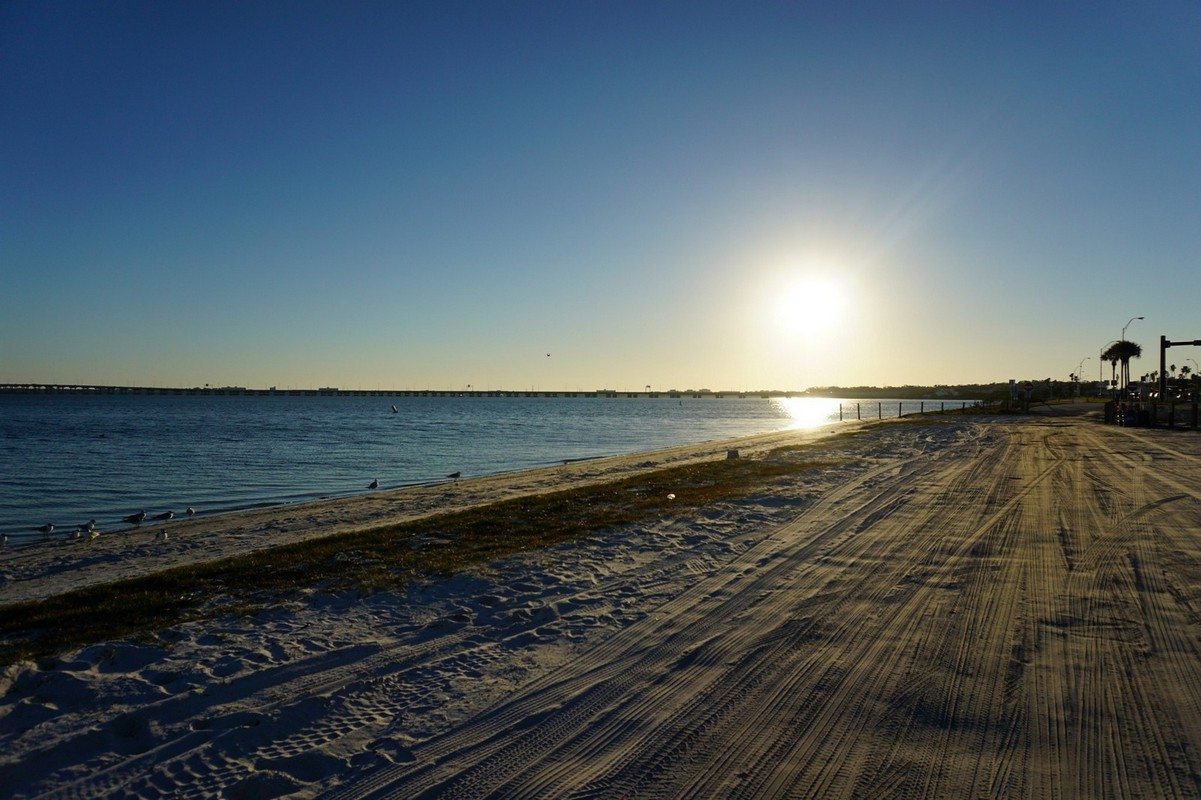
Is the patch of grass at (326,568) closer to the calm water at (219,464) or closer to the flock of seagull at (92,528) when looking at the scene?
the flock of seagull at (92,528)

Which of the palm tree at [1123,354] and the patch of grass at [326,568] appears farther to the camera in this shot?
the palm tree at [1123,354]

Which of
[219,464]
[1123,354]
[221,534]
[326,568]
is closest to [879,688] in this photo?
[326,568]

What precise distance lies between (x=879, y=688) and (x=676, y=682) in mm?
1518

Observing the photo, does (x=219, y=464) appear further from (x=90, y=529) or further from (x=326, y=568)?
(x=326, y=568)

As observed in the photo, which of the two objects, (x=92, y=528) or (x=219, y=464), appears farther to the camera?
(x=219, y=464)

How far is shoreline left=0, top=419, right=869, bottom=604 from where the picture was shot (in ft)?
36.4

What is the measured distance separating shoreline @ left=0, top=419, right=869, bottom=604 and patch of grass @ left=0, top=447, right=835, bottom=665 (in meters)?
2.00

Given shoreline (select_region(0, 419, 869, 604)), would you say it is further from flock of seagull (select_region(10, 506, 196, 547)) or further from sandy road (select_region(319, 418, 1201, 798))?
sandy road (select_region(319, 418, 1201, 798))

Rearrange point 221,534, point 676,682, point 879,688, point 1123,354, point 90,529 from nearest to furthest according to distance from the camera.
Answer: point 879,688 < point 676,682 < point 221,534 < point 90,529 < point 1123,354

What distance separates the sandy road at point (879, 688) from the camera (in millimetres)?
4074

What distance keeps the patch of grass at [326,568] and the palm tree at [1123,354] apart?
66504 mm

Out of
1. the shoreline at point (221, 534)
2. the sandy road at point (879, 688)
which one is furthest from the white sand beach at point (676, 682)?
the shoreline at point (221, 534)

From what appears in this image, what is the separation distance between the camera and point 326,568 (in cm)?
934

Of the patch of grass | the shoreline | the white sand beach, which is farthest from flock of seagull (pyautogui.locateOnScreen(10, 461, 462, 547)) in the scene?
the patch of grass
